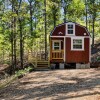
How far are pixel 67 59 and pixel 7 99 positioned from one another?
540 inches

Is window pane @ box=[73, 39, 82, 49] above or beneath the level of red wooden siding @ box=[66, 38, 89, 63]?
above

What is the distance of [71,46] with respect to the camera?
24.5m

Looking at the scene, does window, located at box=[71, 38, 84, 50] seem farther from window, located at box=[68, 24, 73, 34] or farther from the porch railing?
the porch railing

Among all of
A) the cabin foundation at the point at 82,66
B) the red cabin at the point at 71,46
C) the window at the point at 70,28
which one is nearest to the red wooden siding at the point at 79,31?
the red cabin at the point at 71,46

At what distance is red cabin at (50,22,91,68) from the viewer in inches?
962

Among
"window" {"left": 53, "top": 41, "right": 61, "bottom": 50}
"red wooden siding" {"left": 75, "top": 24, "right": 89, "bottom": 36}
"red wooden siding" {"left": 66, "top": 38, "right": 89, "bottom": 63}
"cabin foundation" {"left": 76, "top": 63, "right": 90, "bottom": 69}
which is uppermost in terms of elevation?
"red wooden siding" {"left": 75, "top": 24, "right": 89, "bottom": 36}

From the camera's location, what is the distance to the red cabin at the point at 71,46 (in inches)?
962

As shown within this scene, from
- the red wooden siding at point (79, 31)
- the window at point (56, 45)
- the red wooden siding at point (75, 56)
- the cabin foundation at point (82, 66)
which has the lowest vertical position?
the cabin foundation at point (82, 66)

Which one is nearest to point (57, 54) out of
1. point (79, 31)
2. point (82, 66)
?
point (82, 66)

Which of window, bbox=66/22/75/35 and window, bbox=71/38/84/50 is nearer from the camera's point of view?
window, bbox=71/38/84/50

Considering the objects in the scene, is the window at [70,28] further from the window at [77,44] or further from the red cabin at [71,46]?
the window at [77,44]

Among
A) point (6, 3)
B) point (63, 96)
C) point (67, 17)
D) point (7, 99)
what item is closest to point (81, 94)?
point (63, 96)

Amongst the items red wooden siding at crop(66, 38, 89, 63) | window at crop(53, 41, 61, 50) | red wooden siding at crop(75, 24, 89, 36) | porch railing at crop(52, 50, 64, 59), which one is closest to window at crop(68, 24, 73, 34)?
red wooden siding at crop(75, 24, 89, 36)

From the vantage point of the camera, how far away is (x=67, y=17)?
128ft
